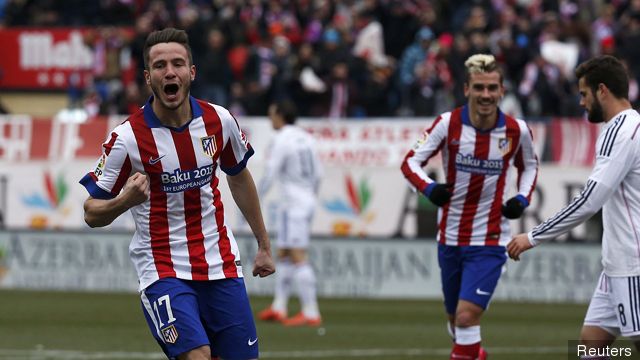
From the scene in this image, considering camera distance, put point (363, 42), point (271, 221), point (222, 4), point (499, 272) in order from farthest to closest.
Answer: point (222, 4)
point (363, 42)
point (271, 221)
point (499, 272)

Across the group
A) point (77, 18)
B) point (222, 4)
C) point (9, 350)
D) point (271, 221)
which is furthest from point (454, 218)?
point (77, 18)

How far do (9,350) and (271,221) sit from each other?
25.4 feet

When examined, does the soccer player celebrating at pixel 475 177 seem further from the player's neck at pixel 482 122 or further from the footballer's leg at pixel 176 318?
the footballer's leg at pixel 176 318

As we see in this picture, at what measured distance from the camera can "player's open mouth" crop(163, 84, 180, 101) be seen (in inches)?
301

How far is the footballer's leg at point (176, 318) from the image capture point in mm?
7617

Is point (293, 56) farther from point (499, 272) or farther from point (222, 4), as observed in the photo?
point (499, 272)

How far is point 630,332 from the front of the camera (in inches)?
326

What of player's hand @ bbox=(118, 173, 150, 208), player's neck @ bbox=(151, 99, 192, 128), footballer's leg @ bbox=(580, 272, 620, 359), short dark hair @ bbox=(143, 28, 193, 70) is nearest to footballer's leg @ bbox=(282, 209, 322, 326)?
footballer's leg @ bbox=(580, 272, 620, 359)

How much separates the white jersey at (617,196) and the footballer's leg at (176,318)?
2346 mm

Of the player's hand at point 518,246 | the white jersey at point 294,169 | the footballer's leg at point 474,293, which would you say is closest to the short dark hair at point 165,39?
the player's hand at point 518,246

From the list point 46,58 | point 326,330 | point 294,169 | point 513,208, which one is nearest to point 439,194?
point 513,208

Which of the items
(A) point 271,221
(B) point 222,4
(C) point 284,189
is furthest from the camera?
(B) point 222,4

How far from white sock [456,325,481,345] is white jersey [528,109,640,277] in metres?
2.22

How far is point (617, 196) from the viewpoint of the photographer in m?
8.34
